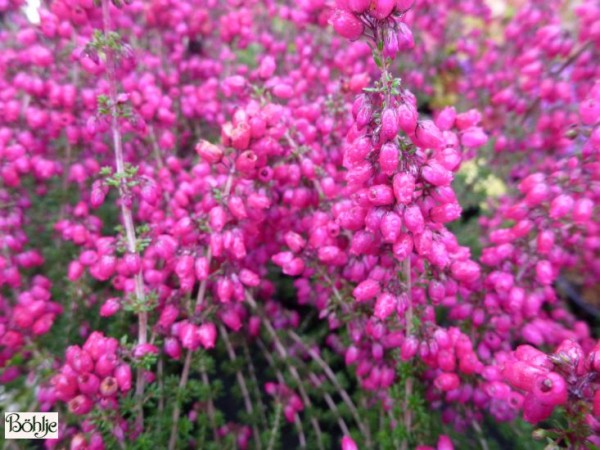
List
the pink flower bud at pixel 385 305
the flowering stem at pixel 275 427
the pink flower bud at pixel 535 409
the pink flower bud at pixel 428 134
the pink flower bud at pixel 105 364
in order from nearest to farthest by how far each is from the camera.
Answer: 1. the pink flower bud at pixel 535 409
2. the pink flower bud at pixel 428 134
3. the pink flower bud at pixel 385 305
4. the pink flower bud at pixel 105 364
5. the flowering stem at pixel 275 427

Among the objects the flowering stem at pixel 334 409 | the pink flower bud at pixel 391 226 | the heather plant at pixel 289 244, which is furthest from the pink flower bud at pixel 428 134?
the flowering stem at pixel 334 409

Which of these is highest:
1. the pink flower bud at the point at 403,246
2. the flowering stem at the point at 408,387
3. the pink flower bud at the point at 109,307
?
the pink flower bud at the point at 403,246

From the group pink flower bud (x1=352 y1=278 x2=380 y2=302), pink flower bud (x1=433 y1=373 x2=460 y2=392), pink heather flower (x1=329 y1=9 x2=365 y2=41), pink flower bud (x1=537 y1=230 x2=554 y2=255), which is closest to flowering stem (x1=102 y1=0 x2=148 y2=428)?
pink flower bud (x1=352 y1=278 x2=380 y2=302)

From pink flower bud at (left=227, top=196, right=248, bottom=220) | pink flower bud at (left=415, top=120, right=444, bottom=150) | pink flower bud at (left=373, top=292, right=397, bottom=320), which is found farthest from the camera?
pink flower bud at (left=227, top=196, right=248, bottom=220)

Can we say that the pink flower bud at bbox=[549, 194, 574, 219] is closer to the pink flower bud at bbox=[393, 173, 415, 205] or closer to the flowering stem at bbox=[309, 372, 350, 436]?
the pink flower bud at bbox=[393, 173, 415, 205]

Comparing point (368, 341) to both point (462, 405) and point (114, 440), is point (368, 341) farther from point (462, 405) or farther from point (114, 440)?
point (114, 440)

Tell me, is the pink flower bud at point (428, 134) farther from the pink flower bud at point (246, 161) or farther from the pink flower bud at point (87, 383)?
the pink flower bud at point (87, 383)

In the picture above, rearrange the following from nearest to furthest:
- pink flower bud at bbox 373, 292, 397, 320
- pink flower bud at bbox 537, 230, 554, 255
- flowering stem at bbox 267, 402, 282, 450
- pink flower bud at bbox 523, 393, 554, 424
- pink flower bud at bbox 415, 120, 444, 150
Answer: pink flower bud at bbox 523, 393, 554, 424, pink flower bud at bbox 415, 120, 444, 150, pink flower bud at bbox 373, 292, 397, 320, pink flower bud at bbox 537, 230, 554, 255, flowering stem at bbox 267, 402, 282, 450

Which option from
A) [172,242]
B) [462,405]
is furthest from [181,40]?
[462,405]
